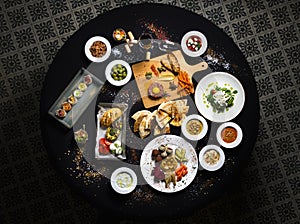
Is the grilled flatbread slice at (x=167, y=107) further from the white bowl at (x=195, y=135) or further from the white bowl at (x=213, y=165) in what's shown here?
the white bowl at (x=213, y=165)

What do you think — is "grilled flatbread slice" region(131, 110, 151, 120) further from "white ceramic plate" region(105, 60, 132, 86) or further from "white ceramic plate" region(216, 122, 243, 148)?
"white ceramic plate" region(216, 122, 243, 148)

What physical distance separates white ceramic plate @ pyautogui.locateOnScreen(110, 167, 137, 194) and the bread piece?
24 cm

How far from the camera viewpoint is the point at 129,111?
8.27ft

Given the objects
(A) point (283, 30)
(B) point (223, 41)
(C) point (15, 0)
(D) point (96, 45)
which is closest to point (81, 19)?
(C) point (15, 0)

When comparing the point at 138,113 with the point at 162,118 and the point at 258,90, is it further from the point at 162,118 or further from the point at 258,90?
the point at 258,90

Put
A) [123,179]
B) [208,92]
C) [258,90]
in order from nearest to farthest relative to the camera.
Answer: [123,179]
[208,92]
[258,90]

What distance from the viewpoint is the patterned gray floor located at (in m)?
3.11

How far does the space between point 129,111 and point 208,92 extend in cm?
43

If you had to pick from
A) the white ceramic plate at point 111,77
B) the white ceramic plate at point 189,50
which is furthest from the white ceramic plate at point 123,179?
the white ceramic plate at point 189,50

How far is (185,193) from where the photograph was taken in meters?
2.47

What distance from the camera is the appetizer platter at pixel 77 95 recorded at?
8.09ft

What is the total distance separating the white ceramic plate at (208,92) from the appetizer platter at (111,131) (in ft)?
1.30

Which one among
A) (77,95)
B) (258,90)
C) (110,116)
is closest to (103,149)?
(110,116)

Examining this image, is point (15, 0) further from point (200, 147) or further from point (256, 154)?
point (256, 154)
